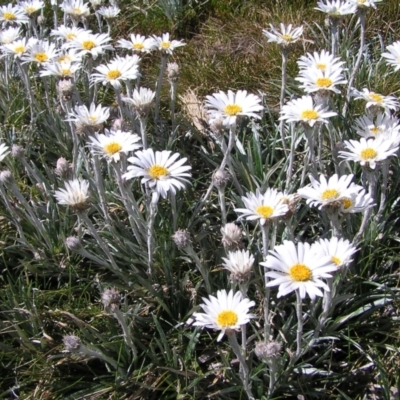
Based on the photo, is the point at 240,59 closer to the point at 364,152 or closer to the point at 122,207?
the point at 122,207

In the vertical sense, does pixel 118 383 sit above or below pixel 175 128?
below

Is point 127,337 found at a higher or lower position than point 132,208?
lower

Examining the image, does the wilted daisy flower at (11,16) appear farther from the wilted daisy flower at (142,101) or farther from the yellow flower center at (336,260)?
the yellow flower center at (336,260)

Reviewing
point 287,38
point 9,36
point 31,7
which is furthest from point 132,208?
point 31,7

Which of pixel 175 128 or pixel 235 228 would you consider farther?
pixel 175 128

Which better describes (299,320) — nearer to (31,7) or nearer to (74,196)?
(74,196)

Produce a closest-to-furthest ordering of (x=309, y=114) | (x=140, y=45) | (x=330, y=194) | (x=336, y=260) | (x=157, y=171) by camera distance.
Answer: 1. (x=336, y=260)
2. (x=330, y=194)
3. (x=157, y=171)
4. (x=309, y=114)
5. (x=140, y=45)

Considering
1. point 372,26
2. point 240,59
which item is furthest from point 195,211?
point 372,26
